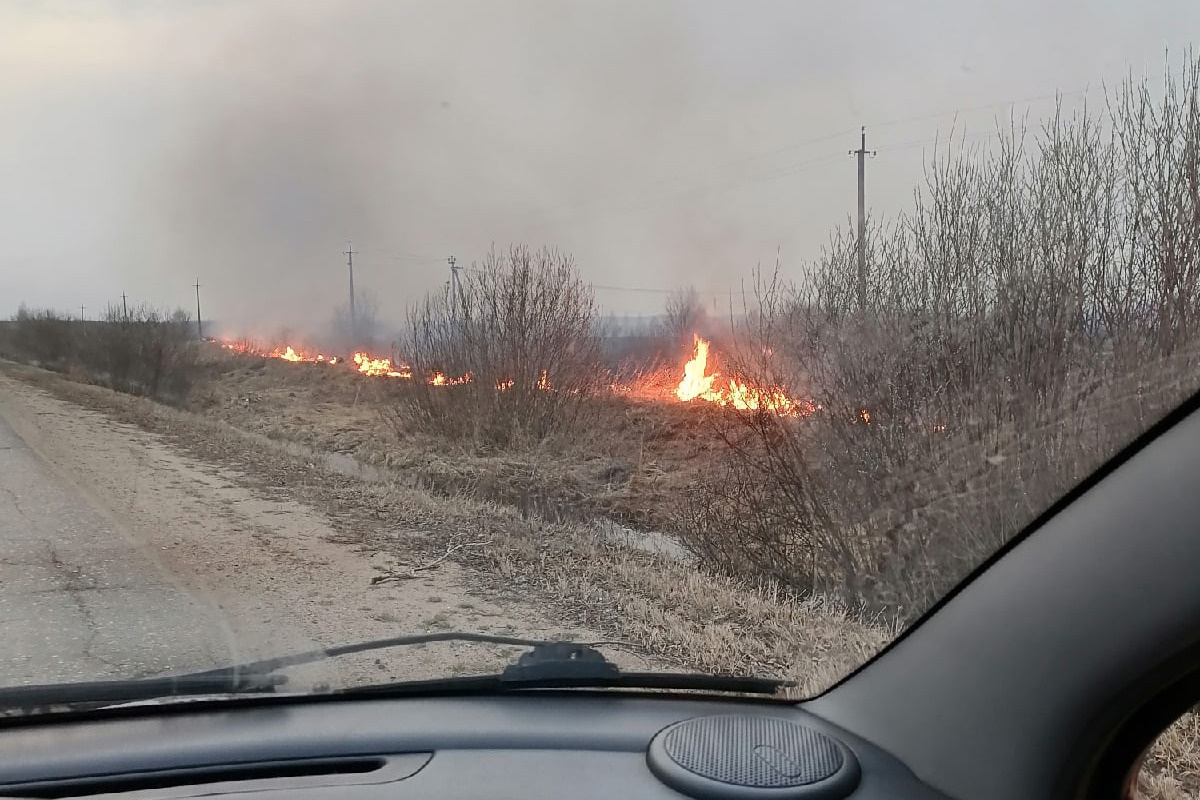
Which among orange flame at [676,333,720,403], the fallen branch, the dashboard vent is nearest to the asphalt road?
the dashboard vent

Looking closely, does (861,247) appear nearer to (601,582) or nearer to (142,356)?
(601,582)

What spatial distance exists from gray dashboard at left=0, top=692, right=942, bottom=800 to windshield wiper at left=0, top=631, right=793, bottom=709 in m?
0.05

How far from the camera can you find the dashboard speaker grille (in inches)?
88.1

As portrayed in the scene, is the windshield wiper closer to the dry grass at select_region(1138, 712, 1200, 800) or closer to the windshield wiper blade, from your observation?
the windshield wiper blade

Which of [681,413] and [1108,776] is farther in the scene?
[681,413]

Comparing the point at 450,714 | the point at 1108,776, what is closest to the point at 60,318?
the point at 450,714

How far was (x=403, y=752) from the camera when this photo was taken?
2463 mm

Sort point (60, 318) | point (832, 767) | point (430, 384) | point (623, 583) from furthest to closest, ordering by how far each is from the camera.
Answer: point (430, 384) < point (60, 318) < point (623, 583) < point (832, 767)

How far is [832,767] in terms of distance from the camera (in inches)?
91.2

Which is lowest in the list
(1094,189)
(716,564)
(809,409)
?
(716,564)

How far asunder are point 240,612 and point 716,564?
367 centimetres

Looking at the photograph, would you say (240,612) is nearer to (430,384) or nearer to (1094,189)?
(1094,189)

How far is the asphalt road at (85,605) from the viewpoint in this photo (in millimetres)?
3441

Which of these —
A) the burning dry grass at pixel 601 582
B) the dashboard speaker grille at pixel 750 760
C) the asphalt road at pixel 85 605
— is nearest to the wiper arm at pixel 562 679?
the dashboard speaker grille at pixel 750 760
